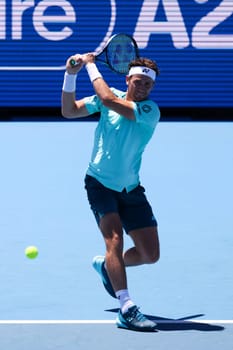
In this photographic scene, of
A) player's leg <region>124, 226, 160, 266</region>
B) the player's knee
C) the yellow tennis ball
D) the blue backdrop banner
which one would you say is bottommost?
the blue backdrop banner

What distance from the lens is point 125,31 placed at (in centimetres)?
1681

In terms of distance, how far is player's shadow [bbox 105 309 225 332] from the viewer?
243 inches

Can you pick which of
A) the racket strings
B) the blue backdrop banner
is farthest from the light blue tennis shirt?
the blue backdrop banner

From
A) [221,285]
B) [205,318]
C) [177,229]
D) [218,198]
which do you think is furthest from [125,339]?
[218,198]

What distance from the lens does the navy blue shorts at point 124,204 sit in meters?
6.48

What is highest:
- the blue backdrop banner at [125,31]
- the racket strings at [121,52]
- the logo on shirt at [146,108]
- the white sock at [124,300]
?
the racket strings at [121,52]

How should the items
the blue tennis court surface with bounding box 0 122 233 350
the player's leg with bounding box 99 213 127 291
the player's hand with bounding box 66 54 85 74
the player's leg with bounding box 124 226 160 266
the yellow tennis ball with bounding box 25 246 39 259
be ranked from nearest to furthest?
the blue tennis court surface with bounding box 0 122 233 350 < the player's leg with bounding box 99 213 127 291 < the player's leg with bounding box 124 226 160 266 < the player's hand with bounding box 66 54 85 74 < the yellow tennis ball with bounding box 25 246 39 259

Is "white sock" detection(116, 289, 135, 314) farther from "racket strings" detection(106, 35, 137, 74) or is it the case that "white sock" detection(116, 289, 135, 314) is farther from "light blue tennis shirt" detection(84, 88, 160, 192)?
"racket strings" detection(106, 35, 137, 74)

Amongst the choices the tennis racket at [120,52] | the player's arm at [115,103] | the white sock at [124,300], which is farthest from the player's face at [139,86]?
the white sock at [124,300]

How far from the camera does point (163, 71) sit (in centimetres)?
1695

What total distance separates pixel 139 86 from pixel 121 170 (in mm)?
542

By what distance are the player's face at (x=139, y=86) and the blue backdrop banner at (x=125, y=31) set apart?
10217 mm

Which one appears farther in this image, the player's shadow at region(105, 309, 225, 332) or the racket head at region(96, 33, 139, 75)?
the racket head at region(96, 33, 139, 75)

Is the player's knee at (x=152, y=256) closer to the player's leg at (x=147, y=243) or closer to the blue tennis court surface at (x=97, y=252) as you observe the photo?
the player's leg at (x=147, y=243)
